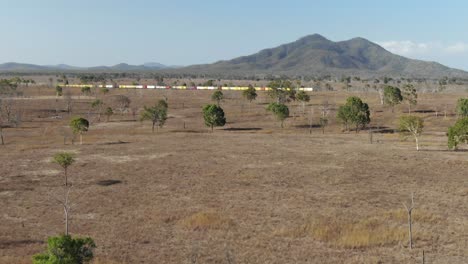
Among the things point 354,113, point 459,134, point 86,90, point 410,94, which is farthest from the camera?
point 86,90

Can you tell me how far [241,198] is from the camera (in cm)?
4625

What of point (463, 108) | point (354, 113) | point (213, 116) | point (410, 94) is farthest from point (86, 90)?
point (463, 108)

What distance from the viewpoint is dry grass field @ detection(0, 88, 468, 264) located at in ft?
111

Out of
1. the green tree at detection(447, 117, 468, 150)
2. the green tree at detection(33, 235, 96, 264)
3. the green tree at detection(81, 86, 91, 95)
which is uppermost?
the green tree at detection(81, 86, 91, 95)

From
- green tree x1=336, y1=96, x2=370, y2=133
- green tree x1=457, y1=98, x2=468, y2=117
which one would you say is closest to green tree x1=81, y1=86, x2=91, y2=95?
green tree x1=336, y1=96, x2=370, y2=133

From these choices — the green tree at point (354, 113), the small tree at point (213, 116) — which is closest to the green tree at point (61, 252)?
the small tree at point (213, 116)

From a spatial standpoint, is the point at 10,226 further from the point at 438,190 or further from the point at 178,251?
the point at 438,190

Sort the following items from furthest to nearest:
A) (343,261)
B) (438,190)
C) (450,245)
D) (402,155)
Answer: (402,155), (438,190), (450,245), (343,261)

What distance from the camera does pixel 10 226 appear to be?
38219 mm

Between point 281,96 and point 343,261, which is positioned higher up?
point 281,96

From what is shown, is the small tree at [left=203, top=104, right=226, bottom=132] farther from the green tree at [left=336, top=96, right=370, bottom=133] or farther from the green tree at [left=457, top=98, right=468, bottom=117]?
the green tree at [left=457, top=98, right=468, bottom=117]

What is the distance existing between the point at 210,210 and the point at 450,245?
1869cm

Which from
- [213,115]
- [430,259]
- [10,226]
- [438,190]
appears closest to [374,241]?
[430,259]

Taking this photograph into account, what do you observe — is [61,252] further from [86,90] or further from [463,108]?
[86,90]
